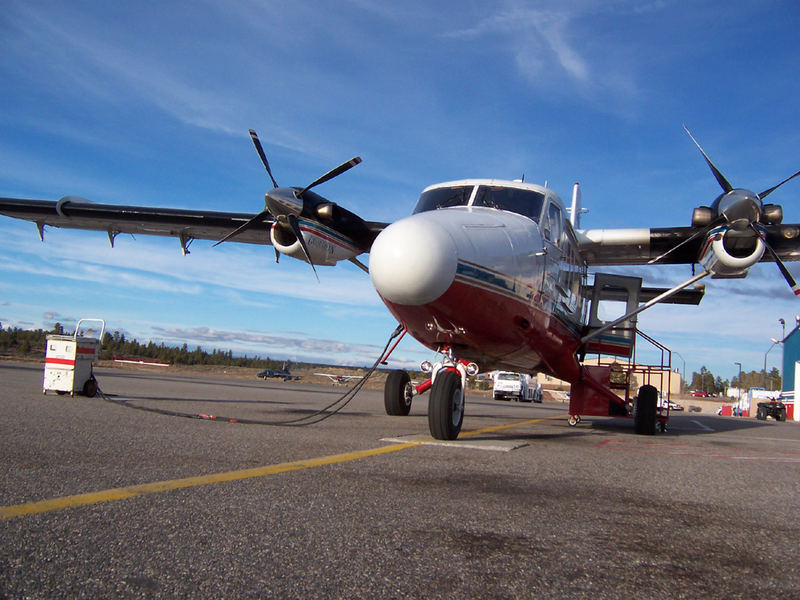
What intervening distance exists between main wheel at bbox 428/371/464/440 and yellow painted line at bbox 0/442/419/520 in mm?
1676

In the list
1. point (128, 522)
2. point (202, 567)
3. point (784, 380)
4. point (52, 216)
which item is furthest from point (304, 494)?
point (784, 380)

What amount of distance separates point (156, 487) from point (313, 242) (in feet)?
27.1

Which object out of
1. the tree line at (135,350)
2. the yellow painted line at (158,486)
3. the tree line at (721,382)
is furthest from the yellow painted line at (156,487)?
the tree line at (721,382)

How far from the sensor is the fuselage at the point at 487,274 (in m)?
6.51

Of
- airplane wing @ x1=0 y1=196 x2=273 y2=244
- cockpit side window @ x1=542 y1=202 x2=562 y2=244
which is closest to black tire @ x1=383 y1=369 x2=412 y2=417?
cockpit side window @ x1=542 y1=202 x2=562 y2=244

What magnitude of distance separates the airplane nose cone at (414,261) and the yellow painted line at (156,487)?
1842mm

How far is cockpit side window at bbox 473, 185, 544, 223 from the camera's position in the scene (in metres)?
9.16

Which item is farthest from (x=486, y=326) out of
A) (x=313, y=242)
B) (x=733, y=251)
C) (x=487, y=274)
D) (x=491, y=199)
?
(x=733, y=251)

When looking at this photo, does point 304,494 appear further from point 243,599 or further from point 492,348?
point 492,348

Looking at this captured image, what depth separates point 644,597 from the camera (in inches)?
91.5

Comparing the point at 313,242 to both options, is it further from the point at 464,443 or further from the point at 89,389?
the point at 464,443

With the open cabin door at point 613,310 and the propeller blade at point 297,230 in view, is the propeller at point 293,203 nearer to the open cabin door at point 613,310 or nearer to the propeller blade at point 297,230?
the propeller blade at point 297,230

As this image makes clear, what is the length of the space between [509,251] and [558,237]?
274 centimetres

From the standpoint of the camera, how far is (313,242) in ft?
38.3
